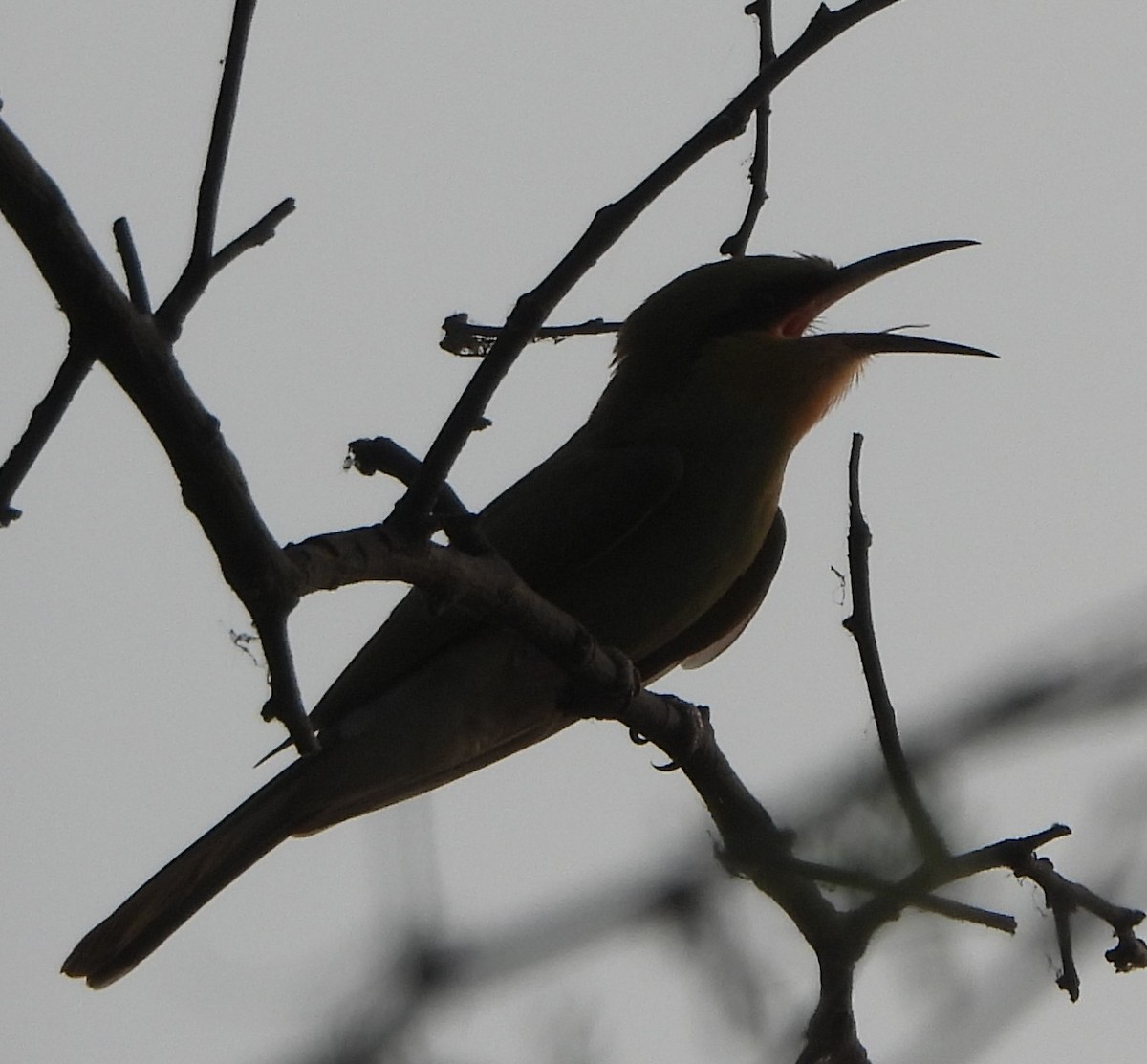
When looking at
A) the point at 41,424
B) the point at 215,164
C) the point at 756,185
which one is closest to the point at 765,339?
the point at 756,185

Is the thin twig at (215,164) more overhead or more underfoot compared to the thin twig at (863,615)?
more overhead

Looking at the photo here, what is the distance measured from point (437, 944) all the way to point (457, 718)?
241 centimetres

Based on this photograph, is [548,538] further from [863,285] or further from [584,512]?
[863,285]

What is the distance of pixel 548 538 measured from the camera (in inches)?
186

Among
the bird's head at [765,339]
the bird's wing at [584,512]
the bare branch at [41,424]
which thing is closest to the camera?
the bare branch at [41,424]

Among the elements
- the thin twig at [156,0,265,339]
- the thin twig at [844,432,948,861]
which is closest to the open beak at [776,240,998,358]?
the thin twig at [844,432,948,861]

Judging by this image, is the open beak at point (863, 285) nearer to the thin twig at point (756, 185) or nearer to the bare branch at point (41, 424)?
the thin twig at point (756, 185)

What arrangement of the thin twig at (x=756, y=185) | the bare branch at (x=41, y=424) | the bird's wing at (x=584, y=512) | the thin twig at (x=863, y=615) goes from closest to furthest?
the bare branch at (x=41, y=424) → the thin twig at (x=863, y=615) → the thin twig at (x=756, y=185) → the bird's wing at (x=584, y=512)

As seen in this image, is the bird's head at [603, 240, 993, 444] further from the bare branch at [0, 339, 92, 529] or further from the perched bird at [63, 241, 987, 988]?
the bare branch at [0, 339, 92, 529]

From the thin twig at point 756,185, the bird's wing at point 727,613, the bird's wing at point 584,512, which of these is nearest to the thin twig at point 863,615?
the thin twig at point 756,185

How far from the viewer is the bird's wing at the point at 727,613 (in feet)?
A: 16.9

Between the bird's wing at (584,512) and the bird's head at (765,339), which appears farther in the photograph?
the bird's head at (765,339)

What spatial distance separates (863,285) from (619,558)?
1.28 m

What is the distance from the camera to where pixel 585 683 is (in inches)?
143
